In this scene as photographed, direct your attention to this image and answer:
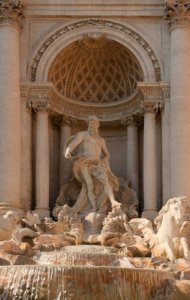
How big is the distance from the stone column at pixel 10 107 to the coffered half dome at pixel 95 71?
1.81 m

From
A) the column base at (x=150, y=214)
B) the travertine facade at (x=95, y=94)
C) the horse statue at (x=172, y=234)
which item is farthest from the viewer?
the travertine facade at (x=95, y=94)

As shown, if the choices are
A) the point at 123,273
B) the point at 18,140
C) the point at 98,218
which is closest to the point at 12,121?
the point at 18,140

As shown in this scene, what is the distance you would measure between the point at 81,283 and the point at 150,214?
29.7 ft

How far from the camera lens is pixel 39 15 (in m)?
29.8

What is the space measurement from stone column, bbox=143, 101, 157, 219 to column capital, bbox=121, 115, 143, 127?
1.14m

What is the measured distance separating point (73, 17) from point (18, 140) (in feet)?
17.3

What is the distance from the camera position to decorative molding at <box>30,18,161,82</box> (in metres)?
29.4

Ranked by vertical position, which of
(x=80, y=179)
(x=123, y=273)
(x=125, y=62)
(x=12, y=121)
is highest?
(x=125, y=62)

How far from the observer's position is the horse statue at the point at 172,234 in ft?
76.1

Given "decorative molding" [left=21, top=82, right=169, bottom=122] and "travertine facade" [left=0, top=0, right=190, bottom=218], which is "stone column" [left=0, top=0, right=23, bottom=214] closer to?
"travertine facade" [left=0, top=0, right=190, bottom=218]

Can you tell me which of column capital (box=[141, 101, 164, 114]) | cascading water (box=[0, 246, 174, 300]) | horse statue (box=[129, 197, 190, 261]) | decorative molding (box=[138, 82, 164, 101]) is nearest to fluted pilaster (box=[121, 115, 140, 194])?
column capital (box=[141, 101, 164, 114])

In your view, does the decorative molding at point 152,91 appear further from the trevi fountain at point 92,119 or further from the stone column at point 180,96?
the stone column at point 180,96

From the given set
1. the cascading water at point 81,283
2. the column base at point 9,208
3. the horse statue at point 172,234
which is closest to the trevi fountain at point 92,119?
the column base at point 9,208

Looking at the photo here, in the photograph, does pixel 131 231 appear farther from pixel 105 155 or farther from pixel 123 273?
pixel 123 273
